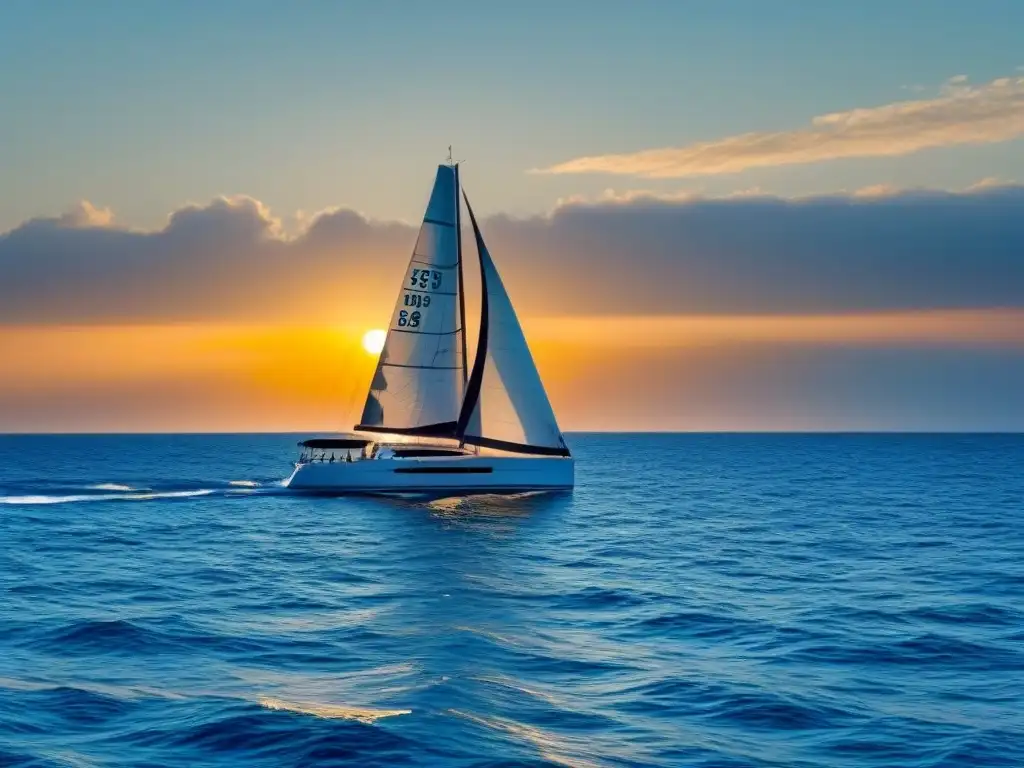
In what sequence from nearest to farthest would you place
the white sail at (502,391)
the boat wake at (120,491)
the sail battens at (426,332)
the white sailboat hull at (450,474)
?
the white sailboat hull at (450,474), the white sail at (502,391), the sail battens at (426,332), the boat wake at (120,491)

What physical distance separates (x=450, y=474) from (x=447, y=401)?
210 inches

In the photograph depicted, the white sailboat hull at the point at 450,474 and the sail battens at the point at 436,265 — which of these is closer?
the white sailboat hull at the point at 450,474

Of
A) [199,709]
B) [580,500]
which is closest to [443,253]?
→ [580,500]

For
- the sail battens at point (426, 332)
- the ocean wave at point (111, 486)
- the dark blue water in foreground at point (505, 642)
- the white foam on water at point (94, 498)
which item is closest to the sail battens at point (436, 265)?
the sail battens at point (426, 332)

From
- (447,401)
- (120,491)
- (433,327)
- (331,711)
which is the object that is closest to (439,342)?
(433,327)

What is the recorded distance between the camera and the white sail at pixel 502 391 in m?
59.6

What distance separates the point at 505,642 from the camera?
25.4 metres

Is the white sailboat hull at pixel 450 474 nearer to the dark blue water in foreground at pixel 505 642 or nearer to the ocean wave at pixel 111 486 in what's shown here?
the dark blue water in foreground at pixel 505 642

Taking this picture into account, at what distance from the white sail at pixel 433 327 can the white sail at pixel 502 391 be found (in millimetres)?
2942

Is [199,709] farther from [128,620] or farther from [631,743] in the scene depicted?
[128,620]

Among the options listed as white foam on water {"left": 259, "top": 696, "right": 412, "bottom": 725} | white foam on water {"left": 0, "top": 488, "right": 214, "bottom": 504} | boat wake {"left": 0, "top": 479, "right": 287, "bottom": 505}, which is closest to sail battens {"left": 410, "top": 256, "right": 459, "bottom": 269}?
boat wake {"left": 0, "top": 479, "right": 287, "bottom": 505}

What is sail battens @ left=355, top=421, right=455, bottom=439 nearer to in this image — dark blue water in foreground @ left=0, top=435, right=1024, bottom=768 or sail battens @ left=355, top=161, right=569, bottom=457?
sail battens @ left=355, top=161, right=569, bottom=457

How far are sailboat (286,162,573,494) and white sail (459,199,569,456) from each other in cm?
5

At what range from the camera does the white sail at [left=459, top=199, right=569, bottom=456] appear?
2347 inches
